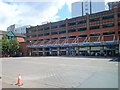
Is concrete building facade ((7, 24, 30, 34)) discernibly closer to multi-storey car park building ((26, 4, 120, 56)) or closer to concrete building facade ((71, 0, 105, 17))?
concrete building facade ((71, 0, 105, 17))

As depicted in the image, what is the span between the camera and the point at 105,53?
37.7 metres

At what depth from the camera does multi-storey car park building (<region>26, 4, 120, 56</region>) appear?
37.0 metres

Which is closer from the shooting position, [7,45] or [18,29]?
[7,45]

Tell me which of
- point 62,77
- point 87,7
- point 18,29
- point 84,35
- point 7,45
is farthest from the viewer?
point 18,29

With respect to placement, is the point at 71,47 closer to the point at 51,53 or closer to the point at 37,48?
the point at 51,53

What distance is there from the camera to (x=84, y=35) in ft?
140

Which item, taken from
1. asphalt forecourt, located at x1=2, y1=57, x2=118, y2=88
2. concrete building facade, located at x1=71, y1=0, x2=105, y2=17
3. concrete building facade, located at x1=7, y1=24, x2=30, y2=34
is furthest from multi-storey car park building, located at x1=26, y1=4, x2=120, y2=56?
concrete building facade, located at x1=7, y1=24, x2=30, y2=34

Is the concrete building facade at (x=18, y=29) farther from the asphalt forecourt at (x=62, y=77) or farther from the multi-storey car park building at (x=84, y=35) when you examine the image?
the asphalt forecourt at (x=62, y=77)

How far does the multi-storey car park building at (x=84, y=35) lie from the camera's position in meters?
37.0

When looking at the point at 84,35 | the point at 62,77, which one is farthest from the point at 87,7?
the point at 62,77

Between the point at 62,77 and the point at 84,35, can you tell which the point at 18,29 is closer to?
the point at 84,35

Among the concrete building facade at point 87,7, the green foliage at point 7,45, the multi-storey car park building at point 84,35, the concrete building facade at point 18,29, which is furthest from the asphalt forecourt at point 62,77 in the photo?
the concrete building facade at point 18,29

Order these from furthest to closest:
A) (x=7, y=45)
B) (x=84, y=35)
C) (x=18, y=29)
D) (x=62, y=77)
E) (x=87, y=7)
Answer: (x=18, y=29) < (x=87, y=7) < (x=7, y=45) < (x=84, y=35) < (x=62, y=77)

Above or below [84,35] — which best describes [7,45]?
below
